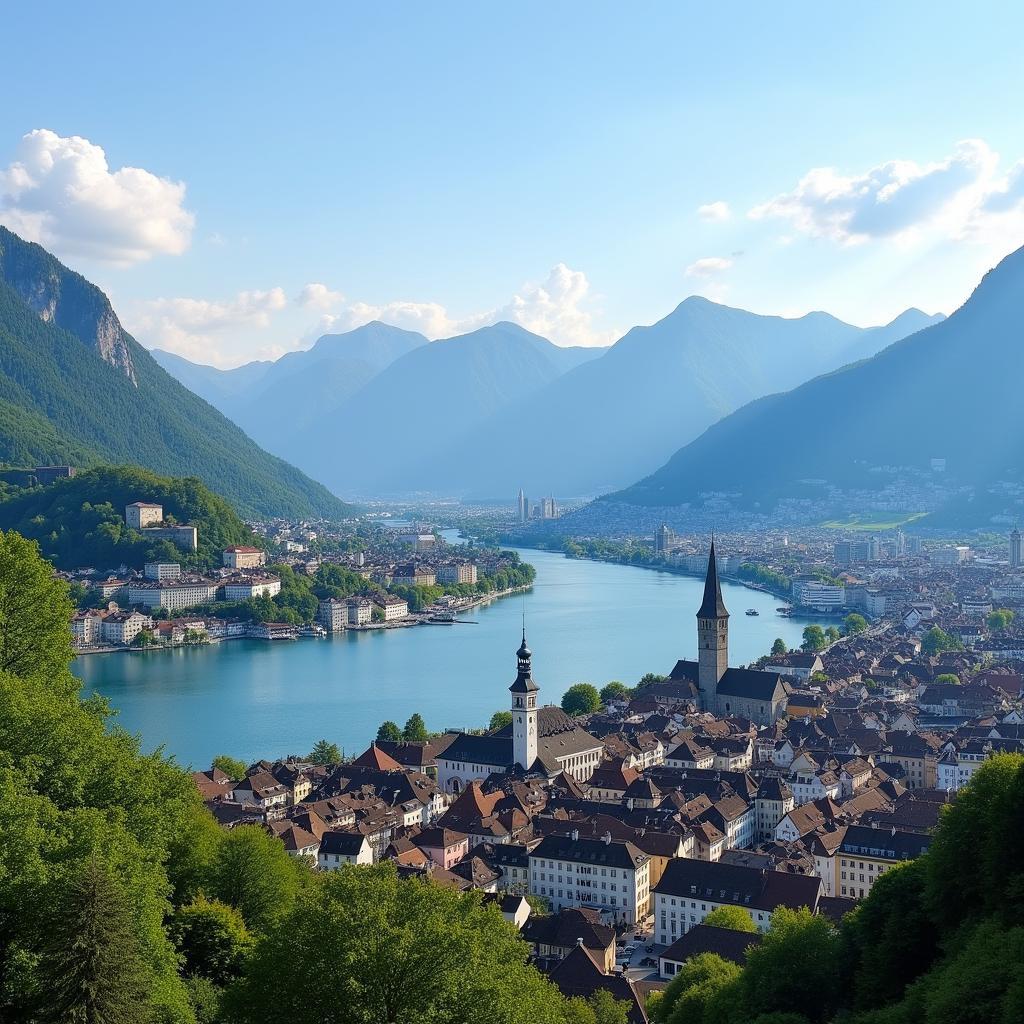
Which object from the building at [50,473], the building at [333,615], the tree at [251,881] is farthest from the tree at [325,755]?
the building at [50,473]

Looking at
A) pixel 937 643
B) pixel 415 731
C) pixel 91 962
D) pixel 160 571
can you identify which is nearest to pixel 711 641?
pixel 415 731

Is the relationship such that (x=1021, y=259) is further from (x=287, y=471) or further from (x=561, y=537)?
(x=287, y=471)

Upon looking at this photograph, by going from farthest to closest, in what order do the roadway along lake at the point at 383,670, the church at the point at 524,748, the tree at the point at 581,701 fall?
the tree at the point at 581,701
the roadway along lake at the point at 383,670
the church at the point at 524,748

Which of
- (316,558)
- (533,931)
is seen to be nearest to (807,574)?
(316,558)

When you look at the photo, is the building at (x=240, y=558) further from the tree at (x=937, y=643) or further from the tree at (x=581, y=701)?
the tree at (x=581, y=701)

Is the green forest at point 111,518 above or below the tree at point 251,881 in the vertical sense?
above
